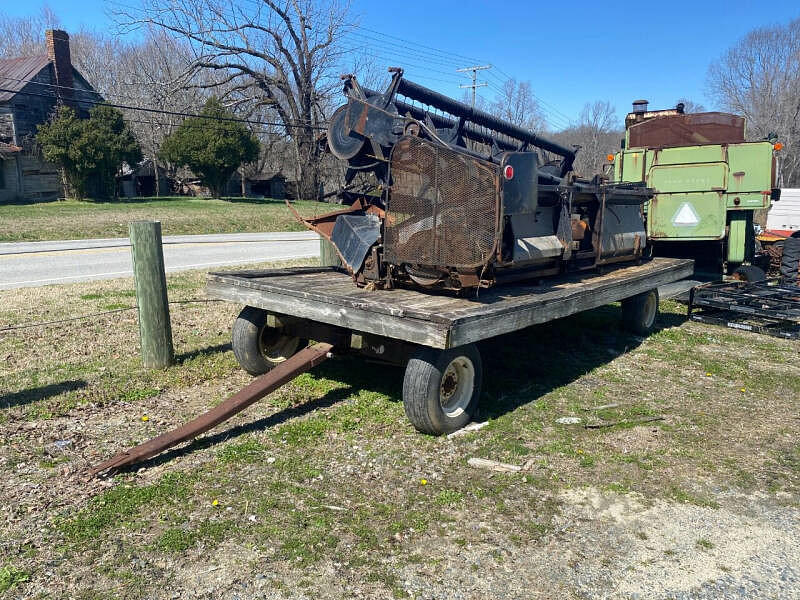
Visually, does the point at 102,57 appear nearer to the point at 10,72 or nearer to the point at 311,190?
the point at 10,72

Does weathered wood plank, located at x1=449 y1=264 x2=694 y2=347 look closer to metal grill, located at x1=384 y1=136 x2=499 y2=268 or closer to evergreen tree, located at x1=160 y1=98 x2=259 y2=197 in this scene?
metal grill, located at x1=384 y1=136 x2=499 y2=268

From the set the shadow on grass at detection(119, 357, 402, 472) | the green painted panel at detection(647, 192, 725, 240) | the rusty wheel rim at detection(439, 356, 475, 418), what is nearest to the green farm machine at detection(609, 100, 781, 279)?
the green painted panel at detection(647, 192, 725, 240)

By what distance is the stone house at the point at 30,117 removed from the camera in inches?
1228

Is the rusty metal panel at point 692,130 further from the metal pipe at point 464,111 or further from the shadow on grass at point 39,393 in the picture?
the shadow on grass at point 39,393

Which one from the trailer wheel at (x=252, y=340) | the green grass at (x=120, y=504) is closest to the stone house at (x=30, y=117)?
the trailer wheel at (x=252, y=340)

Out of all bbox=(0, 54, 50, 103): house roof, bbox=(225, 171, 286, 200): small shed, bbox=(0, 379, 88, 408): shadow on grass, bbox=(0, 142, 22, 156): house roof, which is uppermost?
bbox=(0, 54, 50, 103): house roof

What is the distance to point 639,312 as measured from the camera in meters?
7.86

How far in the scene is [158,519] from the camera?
3.39 m

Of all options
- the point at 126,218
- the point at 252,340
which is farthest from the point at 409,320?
the point at 126,218

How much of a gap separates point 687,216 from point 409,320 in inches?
302

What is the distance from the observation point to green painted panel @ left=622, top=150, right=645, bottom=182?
1086cm

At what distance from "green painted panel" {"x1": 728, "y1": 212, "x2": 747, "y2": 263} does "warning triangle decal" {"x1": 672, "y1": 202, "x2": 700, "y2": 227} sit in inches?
21.8

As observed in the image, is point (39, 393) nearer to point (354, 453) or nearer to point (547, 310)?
point (354, 453)

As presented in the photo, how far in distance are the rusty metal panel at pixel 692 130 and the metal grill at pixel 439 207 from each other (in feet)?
25.0
